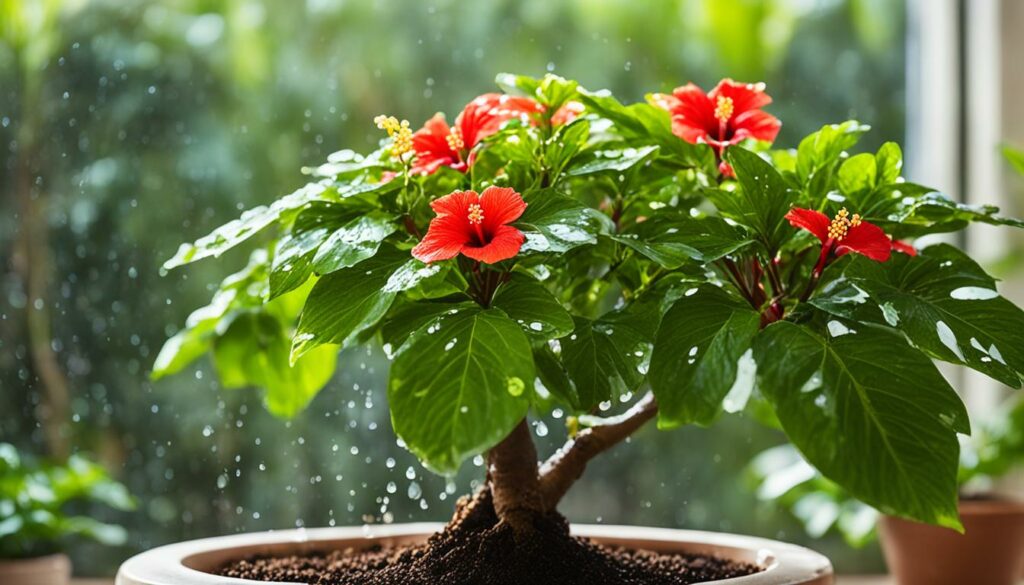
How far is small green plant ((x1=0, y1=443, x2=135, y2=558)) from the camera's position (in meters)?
1.44

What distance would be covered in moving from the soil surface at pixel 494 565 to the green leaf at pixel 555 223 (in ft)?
0.88

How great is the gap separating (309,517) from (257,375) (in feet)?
2.27

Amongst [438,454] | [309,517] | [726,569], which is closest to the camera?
[438,454]

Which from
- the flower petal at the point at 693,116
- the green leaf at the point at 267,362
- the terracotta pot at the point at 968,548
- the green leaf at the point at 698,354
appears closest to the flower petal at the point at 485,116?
the flower petal at the point at 693,116

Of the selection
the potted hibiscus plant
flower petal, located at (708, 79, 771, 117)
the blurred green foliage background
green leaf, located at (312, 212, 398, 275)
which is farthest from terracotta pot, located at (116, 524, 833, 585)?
the blurred green foliage background

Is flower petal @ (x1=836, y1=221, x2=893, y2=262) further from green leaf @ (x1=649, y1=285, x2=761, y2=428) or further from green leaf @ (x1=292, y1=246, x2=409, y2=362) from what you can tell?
green leaf @ (x1=292, y1=246, x2=409, y2=362)

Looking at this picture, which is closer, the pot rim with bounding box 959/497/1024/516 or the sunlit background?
the pot rim with bounding box 959/497/1024/516

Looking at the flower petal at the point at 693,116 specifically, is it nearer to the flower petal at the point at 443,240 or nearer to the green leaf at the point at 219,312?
the flower petal at the point at 443,240

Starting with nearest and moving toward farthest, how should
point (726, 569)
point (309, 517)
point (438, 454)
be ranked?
1. point (438, 454)
2. point (726, 569)
3. point (309, 517)

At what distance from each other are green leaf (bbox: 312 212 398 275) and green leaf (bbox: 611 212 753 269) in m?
0.15

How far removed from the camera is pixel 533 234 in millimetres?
666

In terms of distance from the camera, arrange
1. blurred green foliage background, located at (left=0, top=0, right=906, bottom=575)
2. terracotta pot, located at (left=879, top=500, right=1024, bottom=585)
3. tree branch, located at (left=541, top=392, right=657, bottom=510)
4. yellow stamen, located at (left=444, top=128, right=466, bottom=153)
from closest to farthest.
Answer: yellow stamen, located at (left=444, top=128, right=466, bottom=153), tree branch, located at (left=541, top=392, right=657, bottom=510), terracotta pot, located at (left=879, top=500, right=1024, bottom=585), blurred green foliage background, located at (left=0, top=0, right=906, bottom=575)

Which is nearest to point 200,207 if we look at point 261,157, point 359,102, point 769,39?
point 261,157

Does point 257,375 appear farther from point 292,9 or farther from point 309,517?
point 292,9
